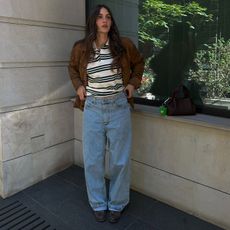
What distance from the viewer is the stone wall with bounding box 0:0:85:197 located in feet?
9.06

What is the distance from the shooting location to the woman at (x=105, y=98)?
7.85ft

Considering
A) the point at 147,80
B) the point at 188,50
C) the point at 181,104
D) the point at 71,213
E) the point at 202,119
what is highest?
the point at 188,50

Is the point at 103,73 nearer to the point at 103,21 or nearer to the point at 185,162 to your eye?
the point at 103,21

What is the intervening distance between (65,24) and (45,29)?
0.27 meters

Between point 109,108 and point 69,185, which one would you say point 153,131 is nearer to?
point 109,108

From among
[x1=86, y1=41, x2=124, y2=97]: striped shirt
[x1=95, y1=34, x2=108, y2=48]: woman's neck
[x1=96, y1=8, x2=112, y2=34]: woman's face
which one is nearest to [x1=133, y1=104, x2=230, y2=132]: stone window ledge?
[x1=86, y1=41, x2=124, y2=97]: striped shirt

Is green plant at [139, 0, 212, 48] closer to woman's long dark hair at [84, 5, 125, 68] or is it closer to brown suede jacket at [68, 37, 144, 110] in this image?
brown suede jacket at [68, 37, 144, 110]

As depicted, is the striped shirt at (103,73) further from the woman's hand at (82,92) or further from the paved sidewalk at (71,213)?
→ the paved sidewalk at (71,213)

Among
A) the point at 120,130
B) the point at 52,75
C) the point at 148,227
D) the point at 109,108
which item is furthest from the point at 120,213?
the point at 52,75

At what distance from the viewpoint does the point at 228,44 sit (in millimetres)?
2424

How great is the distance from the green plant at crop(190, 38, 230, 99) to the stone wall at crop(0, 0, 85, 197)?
4.70 ft

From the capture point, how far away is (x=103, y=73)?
2389 mm

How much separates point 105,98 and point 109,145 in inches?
16.2

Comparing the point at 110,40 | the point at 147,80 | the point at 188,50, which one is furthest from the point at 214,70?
the point at 110,40
